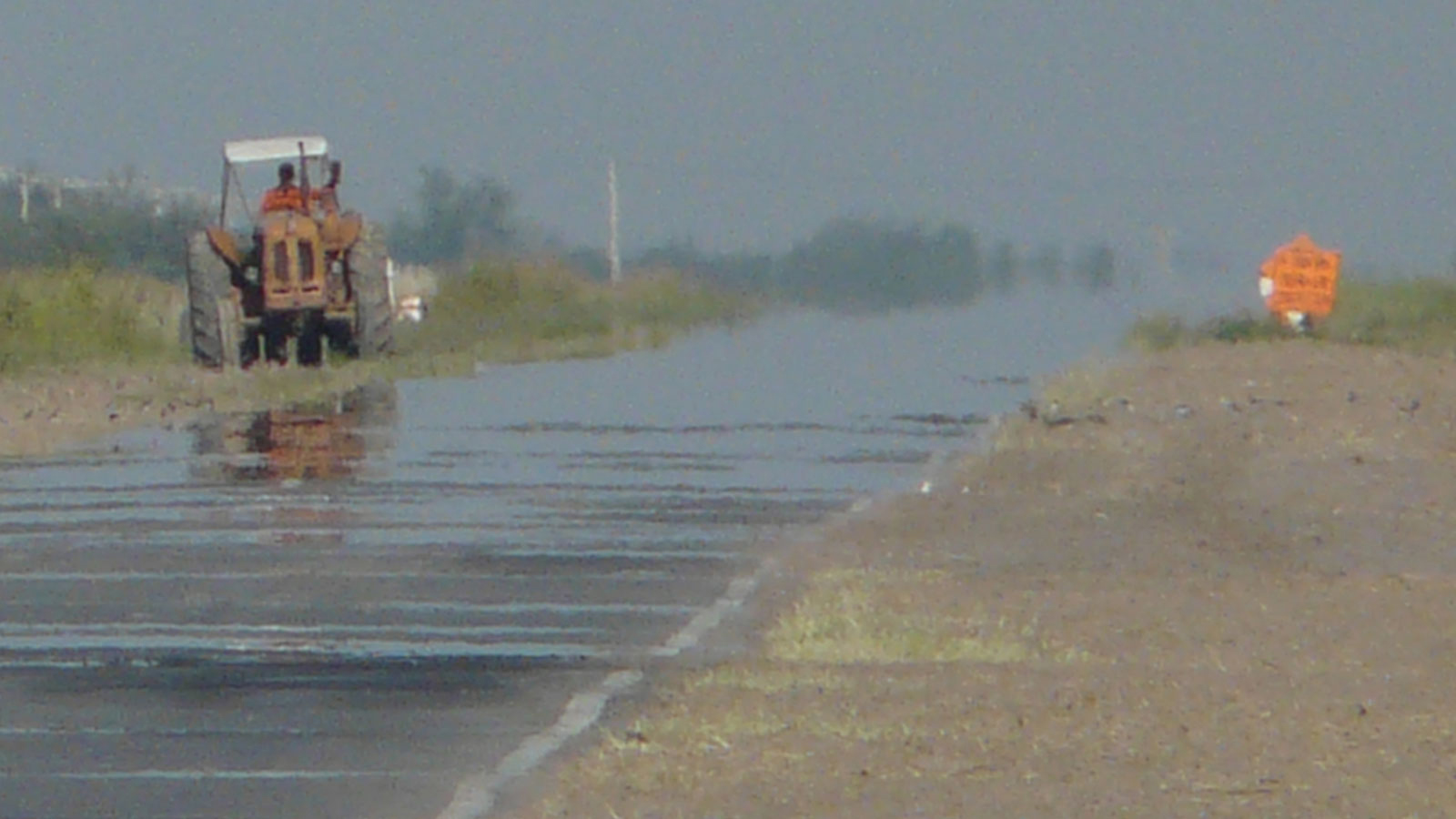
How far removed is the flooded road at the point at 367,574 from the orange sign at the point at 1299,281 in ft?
44.7

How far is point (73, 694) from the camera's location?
391 inches

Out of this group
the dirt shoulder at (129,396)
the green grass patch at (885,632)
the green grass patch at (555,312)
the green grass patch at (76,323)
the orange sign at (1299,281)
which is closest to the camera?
the green grass patch at (885,632)

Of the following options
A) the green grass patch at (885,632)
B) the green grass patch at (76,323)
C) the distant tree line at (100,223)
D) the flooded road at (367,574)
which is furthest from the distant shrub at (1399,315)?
the green grass patch at (885,632)

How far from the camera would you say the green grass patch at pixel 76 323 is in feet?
113

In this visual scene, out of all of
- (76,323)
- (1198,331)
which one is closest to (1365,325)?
(1198,331)

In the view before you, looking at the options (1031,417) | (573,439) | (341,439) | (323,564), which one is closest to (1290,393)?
(1031,417)

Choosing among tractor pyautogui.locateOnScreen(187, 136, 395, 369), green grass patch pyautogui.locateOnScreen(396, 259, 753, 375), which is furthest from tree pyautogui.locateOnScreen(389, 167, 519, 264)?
tractor pyautogui.locateOnScreen(187, 136, 395, 369)

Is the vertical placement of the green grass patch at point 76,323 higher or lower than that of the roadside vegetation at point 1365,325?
higher

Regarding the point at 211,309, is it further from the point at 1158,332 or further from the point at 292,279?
the point at 1158,332

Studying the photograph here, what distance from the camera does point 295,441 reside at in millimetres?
21938

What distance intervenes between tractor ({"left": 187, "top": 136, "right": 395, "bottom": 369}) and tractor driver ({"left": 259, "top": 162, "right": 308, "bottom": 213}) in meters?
0.03

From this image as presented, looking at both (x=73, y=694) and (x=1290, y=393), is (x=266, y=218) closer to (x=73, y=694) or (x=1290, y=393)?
(x=1290, y=393)

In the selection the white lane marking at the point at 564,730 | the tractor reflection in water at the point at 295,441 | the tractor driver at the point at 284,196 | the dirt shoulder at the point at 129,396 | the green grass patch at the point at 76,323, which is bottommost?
the white lane marking at the point at 564,730

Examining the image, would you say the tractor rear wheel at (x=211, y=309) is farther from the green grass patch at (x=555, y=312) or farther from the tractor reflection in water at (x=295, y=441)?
the green grass patch at (x=555, y=312)
